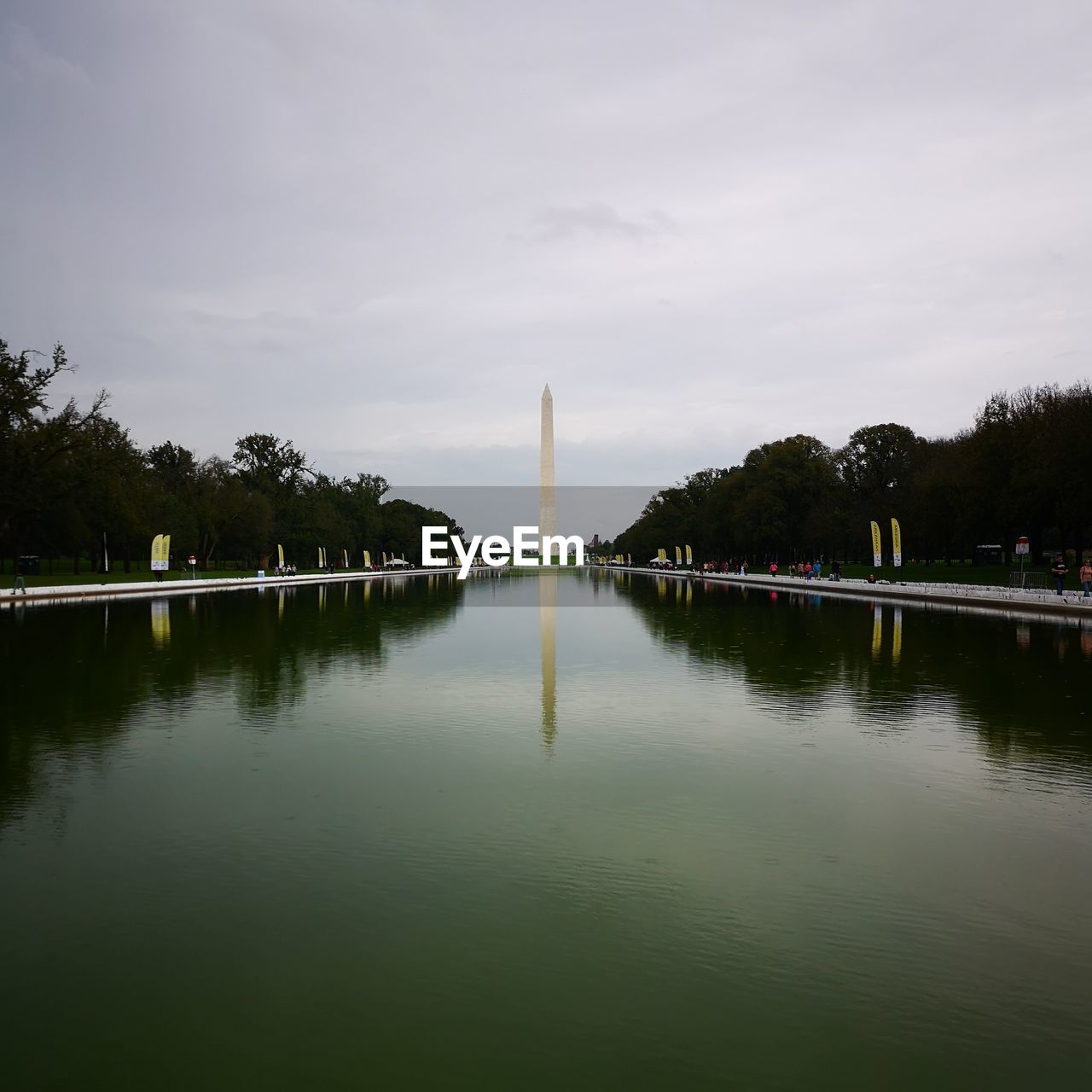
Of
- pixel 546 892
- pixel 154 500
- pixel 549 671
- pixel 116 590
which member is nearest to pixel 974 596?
pixel 549 671

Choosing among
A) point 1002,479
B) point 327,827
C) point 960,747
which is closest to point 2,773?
point 327,827

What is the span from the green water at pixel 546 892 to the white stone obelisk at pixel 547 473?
8507cm

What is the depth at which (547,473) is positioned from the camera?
331ft

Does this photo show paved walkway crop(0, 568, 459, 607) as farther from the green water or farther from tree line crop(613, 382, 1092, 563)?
tree line crop(613, 382, 1092, 563)

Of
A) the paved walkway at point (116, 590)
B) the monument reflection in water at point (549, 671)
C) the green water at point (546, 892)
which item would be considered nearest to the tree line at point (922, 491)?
the monument reflection in water at point (549, 671)

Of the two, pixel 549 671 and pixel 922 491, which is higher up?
pixel 922 491

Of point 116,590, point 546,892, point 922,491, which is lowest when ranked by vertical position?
point 546,892

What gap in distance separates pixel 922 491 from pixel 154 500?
55.7m

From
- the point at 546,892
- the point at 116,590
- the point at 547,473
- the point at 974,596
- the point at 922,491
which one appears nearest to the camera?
the point at 546,892

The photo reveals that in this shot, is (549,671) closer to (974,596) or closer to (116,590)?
(974,596)

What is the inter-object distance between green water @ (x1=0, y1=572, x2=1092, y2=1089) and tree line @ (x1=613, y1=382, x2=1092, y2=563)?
38674 mm

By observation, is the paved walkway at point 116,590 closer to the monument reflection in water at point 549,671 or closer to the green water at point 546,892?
the monument reflection in water at point 549,671

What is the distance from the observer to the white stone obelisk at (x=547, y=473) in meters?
97.5

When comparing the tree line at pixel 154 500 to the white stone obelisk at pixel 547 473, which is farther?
the white stone obelisk at pixel 547 473
